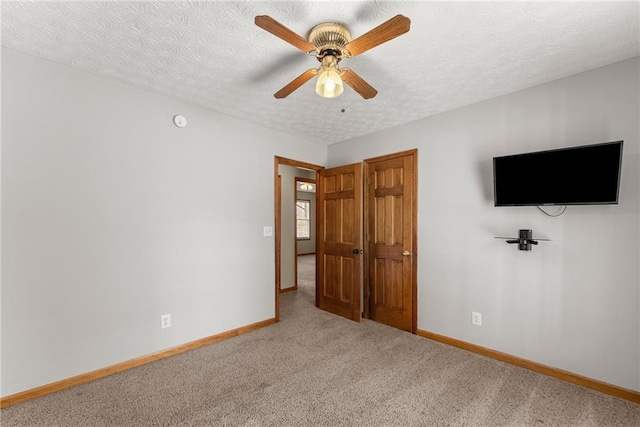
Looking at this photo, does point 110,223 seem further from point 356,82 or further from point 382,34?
point 382,34

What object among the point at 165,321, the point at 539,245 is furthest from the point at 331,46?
the point at 165,321

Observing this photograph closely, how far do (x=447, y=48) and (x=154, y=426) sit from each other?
3184mm

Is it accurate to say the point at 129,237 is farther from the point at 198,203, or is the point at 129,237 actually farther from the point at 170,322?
the point at 170,322

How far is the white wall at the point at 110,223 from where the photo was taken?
6.63 feet

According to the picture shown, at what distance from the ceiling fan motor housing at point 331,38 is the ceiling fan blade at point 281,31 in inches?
3.0

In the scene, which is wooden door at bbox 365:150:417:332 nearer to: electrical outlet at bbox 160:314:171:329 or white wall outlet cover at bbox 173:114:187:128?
white wall outlet cover at bbox 173:114:187:128

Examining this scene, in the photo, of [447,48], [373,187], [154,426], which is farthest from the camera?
[373,187]

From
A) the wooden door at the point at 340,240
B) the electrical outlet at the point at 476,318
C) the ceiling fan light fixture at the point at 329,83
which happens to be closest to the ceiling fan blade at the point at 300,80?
the ceiling fan light fixture at the point at 329,83

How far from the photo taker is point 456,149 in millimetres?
2980

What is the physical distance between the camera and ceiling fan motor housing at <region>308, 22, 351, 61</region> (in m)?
1.65

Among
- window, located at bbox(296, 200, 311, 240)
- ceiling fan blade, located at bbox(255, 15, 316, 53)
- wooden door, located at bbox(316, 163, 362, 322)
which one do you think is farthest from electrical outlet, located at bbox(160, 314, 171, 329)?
window, located at bbox(296, 200, 311, 240)

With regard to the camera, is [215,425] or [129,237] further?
[129,237]

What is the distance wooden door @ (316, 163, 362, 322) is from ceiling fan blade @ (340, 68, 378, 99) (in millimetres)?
1689

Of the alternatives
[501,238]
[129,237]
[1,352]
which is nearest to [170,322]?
[129,237]
